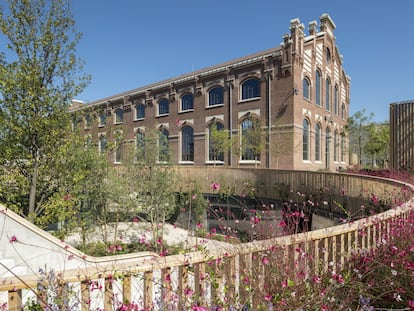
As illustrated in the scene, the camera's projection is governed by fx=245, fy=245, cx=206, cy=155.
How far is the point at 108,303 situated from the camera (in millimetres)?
2064

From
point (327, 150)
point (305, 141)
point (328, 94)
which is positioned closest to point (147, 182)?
point (305, 141)

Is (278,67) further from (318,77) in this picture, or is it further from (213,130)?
(213,130)

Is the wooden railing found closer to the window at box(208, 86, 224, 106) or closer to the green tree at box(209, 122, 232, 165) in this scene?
the green tree at box(209, 122, 232, 165)

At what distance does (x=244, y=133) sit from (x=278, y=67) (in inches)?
250

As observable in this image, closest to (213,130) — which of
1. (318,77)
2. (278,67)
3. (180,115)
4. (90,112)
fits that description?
(180,115)

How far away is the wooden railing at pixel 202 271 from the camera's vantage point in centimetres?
193

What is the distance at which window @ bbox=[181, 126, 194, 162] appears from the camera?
87.2ft

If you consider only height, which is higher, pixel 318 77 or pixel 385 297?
pixel 318 77

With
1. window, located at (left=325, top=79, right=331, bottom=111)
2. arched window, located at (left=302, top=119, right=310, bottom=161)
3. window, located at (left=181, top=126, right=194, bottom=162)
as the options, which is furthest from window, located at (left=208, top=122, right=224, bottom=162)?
window, located at (left=325, top=79, right=331, bottom=111)

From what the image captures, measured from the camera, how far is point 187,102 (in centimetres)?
2716

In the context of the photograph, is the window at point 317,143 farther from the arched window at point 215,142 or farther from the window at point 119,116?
the window at point 119,116

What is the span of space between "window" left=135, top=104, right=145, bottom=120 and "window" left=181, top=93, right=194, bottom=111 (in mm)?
6529

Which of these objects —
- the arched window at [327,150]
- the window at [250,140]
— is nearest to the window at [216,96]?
the window at [250,140]

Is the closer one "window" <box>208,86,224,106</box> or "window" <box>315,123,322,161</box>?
"window" <box>315,123,322,161</box>
